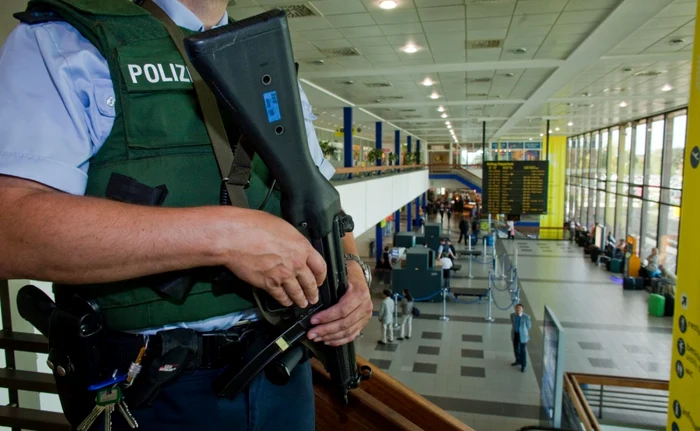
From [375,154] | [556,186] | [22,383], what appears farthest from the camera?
[556,186]

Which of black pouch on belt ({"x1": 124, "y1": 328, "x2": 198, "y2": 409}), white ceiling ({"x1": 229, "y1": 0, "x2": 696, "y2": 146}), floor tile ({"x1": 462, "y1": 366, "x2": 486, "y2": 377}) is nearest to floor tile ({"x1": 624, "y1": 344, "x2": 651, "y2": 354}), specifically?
floor tile ({"x1": 462, "y1": 366, "x2": 486, "y2": 377})

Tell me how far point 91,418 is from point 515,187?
13.4m

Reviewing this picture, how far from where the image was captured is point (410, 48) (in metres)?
7.91

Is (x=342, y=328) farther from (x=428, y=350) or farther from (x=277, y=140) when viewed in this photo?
(x=428, y=350)

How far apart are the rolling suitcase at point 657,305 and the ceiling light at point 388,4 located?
995cm

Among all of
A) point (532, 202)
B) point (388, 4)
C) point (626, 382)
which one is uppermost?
point (388, 4)

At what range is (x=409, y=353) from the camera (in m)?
9.04

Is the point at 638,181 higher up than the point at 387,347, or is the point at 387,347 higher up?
the point at 638,181

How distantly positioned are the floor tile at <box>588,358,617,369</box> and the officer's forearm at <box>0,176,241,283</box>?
9237mm

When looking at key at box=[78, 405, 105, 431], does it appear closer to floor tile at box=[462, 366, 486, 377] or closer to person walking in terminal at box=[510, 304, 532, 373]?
floor tile at box=[462, 366, 486, 377]

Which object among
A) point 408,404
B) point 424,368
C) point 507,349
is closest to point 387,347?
point 424,368

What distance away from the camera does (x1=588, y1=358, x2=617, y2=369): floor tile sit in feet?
26.9

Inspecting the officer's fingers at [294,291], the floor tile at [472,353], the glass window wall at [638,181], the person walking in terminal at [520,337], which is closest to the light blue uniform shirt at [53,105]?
the officer's fingers at [294,291]

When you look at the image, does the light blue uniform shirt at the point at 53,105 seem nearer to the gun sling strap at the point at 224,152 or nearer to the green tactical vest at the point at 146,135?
the green tactical vest at the point at 146,135
